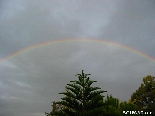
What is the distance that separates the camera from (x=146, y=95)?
92.0 ft

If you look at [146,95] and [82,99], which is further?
[146,95]

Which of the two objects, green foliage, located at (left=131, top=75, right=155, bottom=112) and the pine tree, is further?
green foliage, located at (left=131, top=75, right=155, bottom=112)

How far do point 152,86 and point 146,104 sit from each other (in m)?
3.29

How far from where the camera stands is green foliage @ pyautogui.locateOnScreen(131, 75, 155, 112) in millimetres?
27562

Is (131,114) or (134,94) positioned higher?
(134,94)

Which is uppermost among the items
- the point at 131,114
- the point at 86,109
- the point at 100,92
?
the point at 100,92

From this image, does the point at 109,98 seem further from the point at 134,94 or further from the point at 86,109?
the point at 134,94

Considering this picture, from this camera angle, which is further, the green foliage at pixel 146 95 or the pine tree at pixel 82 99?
the green foliage at pixel 146 95

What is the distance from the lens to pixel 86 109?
1157 cm

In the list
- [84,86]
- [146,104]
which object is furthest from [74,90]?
[146,104]

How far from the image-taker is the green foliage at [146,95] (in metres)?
27.6

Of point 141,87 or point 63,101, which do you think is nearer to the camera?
point 63,101

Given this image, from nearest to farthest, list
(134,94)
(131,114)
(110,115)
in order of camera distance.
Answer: (110,115)
(131,114)
(134,94)

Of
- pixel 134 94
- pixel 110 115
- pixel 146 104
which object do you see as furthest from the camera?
pixel 134 94
